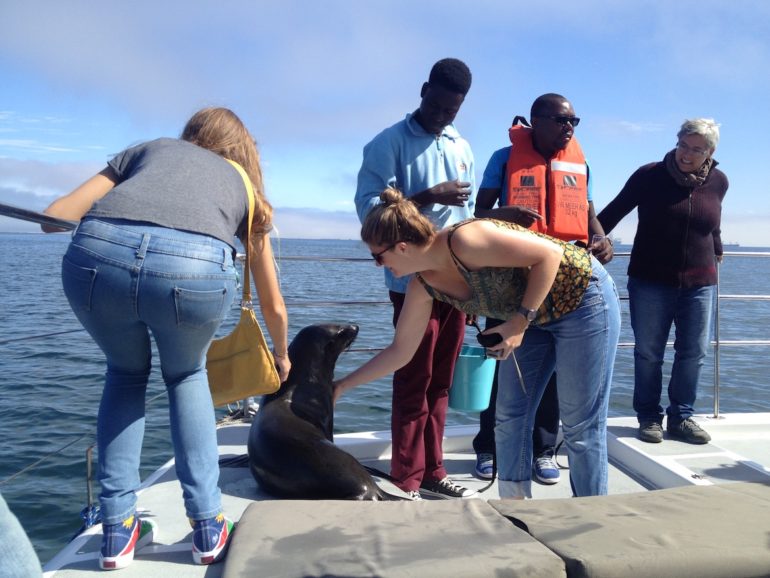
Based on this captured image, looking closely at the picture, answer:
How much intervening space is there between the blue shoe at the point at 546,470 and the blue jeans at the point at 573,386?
Answer: 2.57ft

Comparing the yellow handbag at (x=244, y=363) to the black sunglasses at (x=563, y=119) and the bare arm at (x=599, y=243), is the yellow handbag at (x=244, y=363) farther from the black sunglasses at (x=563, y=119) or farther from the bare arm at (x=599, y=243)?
the bare arm at (x=599, y=243)

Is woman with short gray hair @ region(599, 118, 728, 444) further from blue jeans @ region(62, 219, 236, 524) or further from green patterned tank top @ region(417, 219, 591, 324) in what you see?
blue jeans @ region(62, 219, 236, 524)

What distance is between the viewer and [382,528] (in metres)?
2.07

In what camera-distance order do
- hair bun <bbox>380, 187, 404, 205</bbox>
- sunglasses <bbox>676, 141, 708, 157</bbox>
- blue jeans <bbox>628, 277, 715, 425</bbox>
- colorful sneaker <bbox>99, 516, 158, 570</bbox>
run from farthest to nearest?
blue jeans <bbox>628, 277, 715, 425</bbox>, sunglasses <bbox>676, 141, 708, 157</bbox>, hair bun <bbox>380, 187, 404, 205</bbox>, colorful sneaker <bbox>99, 516, 158, 570</bbox>

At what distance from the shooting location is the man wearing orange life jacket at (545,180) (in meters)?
3.46

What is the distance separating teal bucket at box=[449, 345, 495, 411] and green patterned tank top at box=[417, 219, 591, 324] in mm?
1058

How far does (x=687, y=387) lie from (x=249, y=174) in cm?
303

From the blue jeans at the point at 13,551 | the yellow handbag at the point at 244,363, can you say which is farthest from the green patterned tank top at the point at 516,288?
the blue jeans at the point at 13,551

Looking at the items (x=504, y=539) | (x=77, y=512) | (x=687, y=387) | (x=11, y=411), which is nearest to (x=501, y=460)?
(x=504, y=539)

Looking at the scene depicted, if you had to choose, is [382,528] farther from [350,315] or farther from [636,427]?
[350,315]

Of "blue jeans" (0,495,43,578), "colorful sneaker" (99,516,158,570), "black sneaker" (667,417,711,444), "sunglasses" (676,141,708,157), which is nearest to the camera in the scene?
"blue jeans" (0,495,43,578)

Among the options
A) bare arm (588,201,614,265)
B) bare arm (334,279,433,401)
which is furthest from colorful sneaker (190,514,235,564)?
bare arm (588,201,614,265)

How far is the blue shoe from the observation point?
142 inches

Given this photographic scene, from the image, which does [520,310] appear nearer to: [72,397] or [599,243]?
[599,243]
